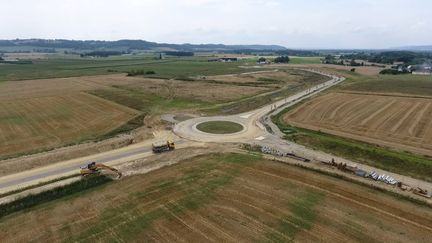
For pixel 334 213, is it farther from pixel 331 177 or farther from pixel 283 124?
pixel 283 124

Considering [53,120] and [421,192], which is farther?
[53,120]

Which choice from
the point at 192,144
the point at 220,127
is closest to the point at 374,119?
the point at 220,127

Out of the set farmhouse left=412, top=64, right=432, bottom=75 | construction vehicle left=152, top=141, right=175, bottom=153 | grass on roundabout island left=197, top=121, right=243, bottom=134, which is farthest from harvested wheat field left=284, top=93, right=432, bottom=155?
farmhouse left=412, top=64, right=432, bottom=75

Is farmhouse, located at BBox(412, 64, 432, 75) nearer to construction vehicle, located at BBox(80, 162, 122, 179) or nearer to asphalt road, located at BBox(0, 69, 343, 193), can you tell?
asphalt road, located at BBox(0, 69, 343, 193)

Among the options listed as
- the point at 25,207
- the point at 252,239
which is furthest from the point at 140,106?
the point at 252,239

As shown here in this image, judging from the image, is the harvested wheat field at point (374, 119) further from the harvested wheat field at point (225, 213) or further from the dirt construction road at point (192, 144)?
the harvested wheat field at point (225, 213)

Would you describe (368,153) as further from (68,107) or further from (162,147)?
(68,107)

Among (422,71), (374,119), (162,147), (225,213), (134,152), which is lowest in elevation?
(422,71)
